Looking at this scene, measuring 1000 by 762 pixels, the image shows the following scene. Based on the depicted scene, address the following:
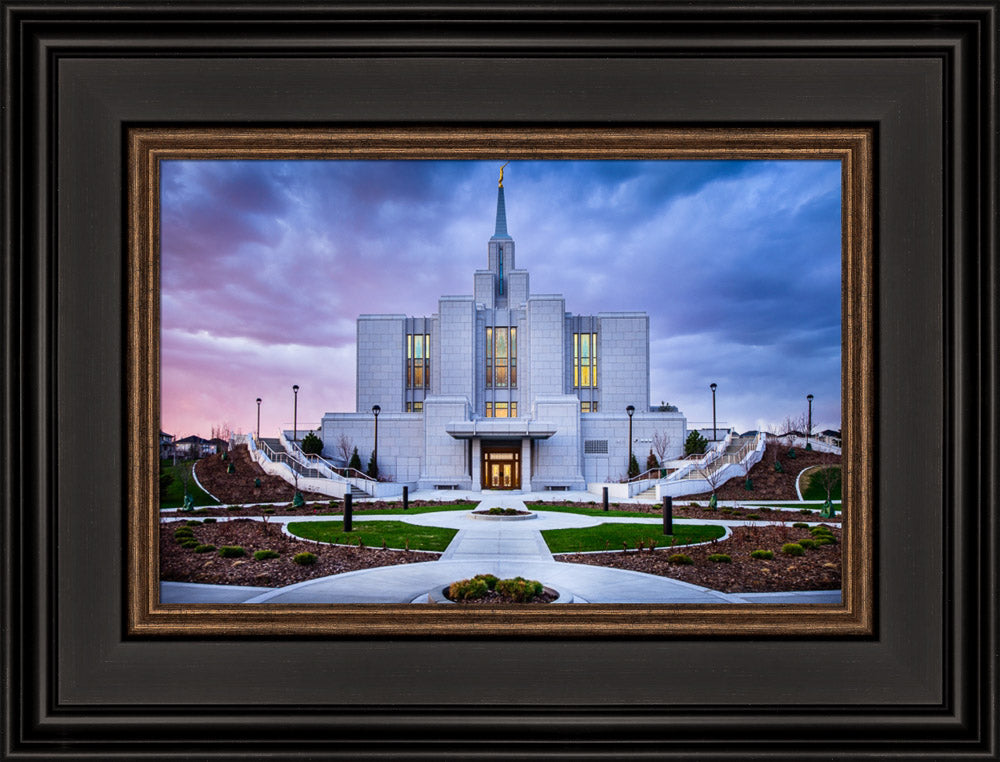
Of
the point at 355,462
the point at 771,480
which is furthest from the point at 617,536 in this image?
the point at 355,462

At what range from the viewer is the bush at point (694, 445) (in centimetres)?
2406

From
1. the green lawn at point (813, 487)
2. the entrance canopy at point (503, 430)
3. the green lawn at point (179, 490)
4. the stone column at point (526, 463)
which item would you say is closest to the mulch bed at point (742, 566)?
the green lawn at point (813, 487)

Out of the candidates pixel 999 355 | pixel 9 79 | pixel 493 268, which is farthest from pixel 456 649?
pixel 493 268

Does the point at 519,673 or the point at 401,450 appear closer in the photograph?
the point at 519,673

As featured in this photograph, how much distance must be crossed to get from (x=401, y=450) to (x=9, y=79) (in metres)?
23.8

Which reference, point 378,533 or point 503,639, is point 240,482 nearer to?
point 378,533

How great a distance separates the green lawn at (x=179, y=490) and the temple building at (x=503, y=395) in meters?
10.8

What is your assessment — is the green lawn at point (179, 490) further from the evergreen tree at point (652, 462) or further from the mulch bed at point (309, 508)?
the evergreen tree at point (652, 462)

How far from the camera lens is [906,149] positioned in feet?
10.1

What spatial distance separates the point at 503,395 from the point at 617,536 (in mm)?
19046

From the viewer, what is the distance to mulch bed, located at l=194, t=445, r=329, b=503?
1609cm

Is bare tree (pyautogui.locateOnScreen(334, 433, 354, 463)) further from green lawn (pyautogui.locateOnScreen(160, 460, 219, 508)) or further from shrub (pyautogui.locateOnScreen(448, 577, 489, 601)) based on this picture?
shrub (pyautogui.locateOnScreen(448, 577, 489, 601))

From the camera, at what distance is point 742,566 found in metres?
7.01

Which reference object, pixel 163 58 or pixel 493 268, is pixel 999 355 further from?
pixel 493 268
